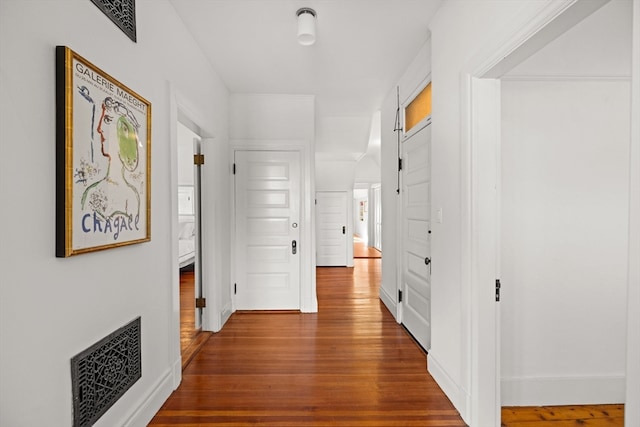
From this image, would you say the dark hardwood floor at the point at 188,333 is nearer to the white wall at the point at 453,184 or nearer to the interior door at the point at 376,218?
the white wall at the point at 453,184

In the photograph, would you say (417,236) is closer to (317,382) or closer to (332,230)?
(317,382)

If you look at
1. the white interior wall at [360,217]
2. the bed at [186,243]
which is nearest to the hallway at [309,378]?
the bed at [186,243]

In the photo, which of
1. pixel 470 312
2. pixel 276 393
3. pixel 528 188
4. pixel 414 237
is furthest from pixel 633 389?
pixel 414 237

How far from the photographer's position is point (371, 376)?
236 centimetres

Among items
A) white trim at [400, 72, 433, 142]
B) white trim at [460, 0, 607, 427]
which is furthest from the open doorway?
white trim at [460, 0, 607, 427]

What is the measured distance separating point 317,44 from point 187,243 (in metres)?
4.47

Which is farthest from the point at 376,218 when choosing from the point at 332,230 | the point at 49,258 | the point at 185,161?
the point at 49,258

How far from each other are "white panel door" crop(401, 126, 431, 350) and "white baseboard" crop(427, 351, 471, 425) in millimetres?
338

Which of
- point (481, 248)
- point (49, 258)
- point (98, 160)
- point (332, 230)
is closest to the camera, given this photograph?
point (49, 258)

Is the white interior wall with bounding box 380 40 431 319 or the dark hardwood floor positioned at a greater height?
the white interior wall with bounding box 380 40 431 319

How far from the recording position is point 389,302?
389 cm

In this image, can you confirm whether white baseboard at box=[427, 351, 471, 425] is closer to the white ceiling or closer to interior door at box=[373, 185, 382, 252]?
the white ceiling

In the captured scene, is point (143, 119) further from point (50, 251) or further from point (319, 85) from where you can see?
point (319, 85)

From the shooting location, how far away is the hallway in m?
1.91
